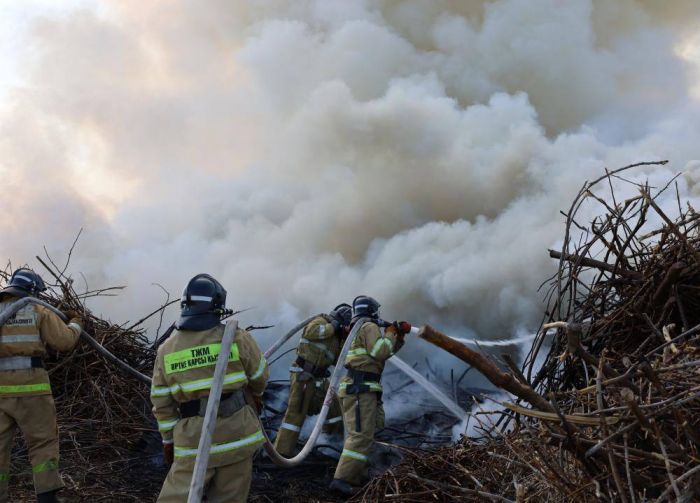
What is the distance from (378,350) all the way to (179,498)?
3.54 metres

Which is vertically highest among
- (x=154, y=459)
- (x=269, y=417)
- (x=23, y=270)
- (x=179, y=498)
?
(x=23, y=270)

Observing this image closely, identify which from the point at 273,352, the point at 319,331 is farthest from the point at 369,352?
the point at 319,331

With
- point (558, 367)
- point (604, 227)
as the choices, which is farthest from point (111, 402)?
point (604, 227)

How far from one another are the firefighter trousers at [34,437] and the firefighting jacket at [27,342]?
0.10m

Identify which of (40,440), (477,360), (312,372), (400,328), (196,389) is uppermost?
(400,328)

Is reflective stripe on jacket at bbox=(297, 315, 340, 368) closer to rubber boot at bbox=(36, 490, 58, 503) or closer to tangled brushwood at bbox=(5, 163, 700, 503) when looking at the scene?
tangled brushwood at bbox=(5, 163, 700, 503)

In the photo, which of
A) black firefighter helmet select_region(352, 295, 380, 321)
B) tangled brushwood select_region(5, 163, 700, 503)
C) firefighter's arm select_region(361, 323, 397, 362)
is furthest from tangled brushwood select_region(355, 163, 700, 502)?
black firefighter helmet select_region(352, 295, 380, 321)

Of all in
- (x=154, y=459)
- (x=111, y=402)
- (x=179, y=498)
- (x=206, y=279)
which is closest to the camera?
(x=179, y=498)

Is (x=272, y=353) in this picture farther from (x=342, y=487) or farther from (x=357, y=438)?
(x=342, y=487)

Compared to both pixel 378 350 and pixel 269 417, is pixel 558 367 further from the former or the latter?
pixel 269 417

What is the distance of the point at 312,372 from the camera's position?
9.25 m

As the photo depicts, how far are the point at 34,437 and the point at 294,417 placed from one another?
3.82 m

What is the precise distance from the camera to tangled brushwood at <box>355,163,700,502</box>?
2.59 metres

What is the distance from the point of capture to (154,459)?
823cm
